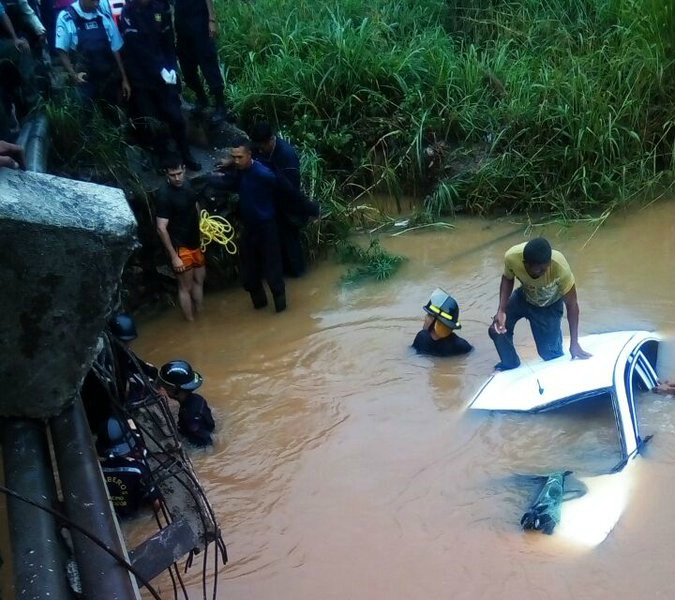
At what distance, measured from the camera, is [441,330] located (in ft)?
20.3

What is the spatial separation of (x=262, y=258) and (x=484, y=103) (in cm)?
371

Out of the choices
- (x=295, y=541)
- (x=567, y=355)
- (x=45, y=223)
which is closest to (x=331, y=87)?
(x=567, y=355)

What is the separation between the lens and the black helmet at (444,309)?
6.02m

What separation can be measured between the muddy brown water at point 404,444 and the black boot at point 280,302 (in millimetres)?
91

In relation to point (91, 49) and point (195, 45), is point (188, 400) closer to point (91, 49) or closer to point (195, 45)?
point (91, 49)

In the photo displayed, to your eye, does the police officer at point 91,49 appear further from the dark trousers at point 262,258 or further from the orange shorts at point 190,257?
the dark trousers at point 262,258

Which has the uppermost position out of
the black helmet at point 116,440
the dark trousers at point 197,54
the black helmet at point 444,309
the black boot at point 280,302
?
the dark trousers at point 197,54

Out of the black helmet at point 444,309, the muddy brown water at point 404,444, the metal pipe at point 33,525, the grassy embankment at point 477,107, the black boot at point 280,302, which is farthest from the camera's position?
the grassy embankment at point 477,107

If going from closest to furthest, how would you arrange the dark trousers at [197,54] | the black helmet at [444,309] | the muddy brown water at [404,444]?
the muddy brown water at [404,444] → the black helmet at [444,309] → the dark trousers at [197,54]

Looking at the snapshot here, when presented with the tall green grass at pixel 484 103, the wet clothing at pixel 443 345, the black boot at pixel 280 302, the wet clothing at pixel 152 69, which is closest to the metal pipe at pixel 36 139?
the wet clothing at pixel 152 69

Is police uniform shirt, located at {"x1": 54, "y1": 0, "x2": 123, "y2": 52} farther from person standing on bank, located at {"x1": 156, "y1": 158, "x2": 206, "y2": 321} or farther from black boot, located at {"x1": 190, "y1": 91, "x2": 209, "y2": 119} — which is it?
person standing on bank, located at {"x1": 156, "y1": 158, "x2": 206, "y2": 321}

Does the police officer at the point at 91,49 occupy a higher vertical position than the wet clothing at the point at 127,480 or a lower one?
higher

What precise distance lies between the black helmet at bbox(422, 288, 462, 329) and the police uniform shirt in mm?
3818

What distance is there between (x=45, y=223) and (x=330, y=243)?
6042mm
